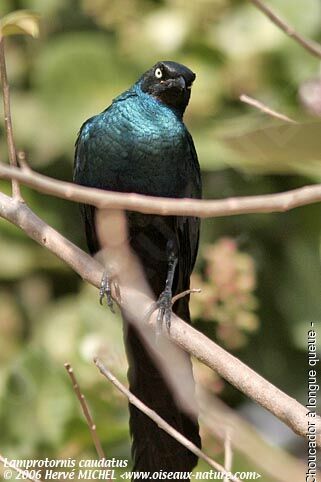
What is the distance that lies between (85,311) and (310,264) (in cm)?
104

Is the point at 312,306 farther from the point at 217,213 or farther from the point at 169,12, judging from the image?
the point at 217,213

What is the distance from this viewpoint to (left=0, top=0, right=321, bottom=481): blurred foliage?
467 cm

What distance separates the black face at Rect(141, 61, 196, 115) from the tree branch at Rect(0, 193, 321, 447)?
878 mm

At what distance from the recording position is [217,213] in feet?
5.54

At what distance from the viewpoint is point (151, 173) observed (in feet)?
12.1

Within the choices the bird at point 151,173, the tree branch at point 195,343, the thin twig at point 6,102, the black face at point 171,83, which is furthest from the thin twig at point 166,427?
the black face at point 171,83

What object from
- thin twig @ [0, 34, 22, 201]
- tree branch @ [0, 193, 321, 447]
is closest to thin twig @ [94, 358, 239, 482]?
tree branch @ [0, 193, 321, 447]

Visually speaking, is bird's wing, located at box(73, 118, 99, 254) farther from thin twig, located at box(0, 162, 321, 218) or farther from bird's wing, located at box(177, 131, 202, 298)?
thin twig, located at box(0, 162, 321, 218)

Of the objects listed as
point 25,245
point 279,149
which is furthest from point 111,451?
point 279,149

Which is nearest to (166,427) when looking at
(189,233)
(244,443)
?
(244,443)

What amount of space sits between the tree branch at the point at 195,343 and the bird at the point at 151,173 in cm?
46

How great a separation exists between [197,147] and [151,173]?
1091mm

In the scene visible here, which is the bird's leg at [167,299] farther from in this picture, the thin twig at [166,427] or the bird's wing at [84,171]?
the thin twig at [166,427]

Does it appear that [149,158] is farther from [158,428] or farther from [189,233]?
[158,428]
